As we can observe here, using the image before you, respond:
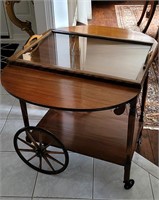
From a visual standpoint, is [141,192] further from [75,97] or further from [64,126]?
[75,97]

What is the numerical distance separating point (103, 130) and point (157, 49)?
1.57 feet

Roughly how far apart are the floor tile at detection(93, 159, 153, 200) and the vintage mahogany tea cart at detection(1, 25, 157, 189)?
0.05 meters

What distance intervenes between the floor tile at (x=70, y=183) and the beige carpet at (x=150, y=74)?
0.54m

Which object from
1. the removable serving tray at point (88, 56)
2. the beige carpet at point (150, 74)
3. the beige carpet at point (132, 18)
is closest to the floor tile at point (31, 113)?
the removable serving tray at point (88, 56)

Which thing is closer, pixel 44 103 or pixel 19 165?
pixel 44 103

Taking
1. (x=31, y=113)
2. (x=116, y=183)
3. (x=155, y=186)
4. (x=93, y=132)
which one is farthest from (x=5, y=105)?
(x=155, y=186)

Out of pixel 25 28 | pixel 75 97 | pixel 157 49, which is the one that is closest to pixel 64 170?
pixel 75 97

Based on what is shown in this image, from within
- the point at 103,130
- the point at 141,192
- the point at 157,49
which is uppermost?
the point at 157,49

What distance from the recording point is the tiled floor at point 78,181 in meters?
1.24

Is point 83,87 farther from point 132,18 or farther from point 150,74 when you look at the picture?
point 132,18

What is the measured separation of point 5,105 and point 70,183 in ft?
2.80

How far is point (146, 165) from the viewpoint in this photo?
1382 millimetres

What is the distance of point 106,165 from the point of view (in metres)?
1.39

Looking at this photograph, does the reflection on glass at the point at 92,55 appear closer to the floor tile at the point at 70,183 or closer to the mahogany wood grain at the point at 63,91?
the mahogany wood grain at the point at 63,91
